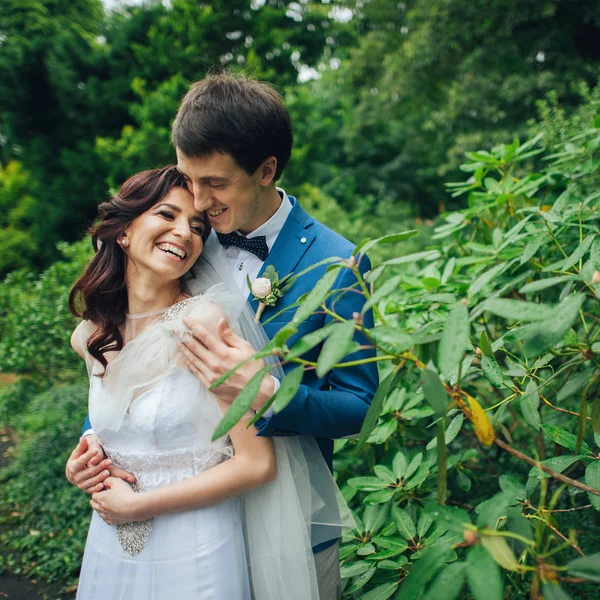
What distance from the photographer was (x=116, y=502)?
1515mm

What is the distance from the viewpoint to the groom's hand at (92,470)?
1576 mm

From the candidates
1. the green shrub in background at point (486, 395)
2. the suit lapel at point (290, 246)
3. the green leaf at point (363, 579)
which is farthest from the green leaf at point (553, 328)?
the green leaf at point (363, 579)

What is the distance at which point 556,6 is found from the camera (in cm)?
778

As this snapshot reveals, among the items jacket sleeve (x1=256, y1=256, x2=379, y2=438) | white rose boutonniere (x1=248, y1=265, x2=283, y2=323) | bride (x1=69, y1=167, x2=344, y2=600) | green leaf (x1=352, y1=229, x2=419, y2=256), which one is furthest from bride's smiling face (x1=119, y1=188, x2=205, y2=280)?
green leaf (x1=352, y1=229, x2=419, y2=256)

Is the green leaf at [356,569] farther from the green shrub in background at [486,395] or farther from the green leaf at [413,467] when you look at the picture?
the green leaf at [413,467]

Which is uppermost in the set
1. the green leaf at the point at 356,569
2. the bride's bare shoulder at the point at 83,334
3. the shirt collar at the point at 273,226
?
the shirt collar at the point at 273,226

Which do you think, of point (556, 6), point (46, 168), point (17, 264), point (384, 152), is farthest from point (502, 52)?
point (17, 264)

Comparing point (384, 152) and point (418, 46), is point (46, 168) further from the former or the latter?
point (384, 152)

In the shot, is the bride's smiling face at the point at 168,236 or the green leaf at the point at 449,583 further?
the bride's smiling face at the point at 168,236

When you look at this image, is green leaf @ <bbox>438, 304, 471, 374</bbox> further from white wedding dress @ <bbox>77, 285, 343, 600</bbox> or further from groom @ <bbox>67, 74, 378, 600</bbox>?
white wedding dress @ <bbox>77, 285, 343, 600</bbox>

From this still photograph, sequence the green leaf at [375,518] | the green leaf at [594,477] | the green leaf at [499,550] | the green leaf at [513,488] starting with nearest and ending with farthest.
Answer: the green leaf at [499,550]
the green leaf at [594,477]
the green leaf at [513,488]
the green leaf at [375,518]

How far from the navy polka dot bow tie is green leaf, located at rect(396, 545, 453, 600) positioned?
117 cm

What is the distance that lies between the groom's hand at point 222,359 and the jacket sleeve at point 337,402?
8 cm

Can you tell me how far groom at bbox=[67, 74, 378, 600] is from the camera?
142 cm
